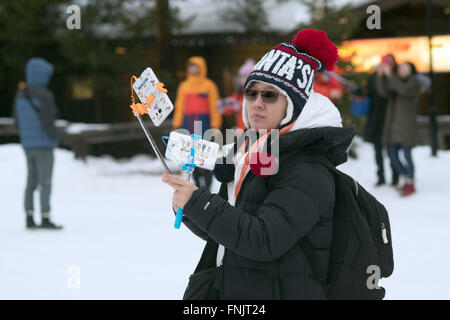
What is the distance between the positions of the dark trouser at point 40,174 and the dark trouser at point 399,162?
4883 mm

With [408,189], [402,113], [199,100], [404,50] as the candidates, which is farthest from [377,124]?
[404,50]

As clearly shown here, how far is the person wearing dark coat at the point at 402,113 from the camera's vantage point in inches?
315

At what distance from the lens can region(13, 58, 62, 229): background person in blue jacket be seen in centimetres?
643

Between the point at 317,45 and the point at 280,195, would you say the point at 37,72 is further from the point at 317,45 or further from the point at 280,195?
the point at 280,195

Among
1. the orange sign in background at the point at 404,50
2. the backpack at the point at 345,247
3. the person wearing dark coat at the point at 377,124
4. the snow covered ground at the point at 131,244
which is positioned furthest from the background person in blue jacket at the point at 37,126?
the orange sign in background at the point at 404,50

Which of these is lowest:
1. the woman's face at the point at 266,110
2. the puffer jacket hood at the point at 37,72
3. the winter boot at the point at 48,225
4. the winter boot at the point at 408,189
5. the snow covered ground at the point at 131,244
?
the snow covered ground at the point at 131,244

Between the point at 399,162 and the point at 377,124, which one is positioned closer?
the point at 399,162

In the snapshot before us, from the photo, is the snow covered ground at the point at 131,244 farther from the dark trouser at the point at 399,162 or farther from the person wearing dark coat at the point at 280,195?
the person wearing dark coat at the point at 280,195

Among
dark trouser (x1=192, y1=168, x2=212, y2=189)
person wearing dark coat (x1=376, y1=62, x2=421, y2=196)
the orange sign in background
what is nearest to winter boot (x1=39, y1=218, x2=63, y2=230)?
dark trouser (x1=192, y1=168, x2=212, y2=189)

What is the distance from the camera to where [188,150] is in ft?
6.06

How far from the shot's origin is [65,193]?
9305mm

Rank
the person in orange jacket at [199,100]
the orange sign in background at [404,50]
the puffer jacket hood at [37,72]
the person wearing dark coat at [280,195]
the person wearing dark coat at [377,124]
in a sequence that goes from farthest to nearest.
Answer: the orange sign in background at [404,50], the person wearing dark coat at [377,124], the person in orange jacket at [199,100], the puffer jacket hood at [37,72], the person wearing dark coat at [280,195]

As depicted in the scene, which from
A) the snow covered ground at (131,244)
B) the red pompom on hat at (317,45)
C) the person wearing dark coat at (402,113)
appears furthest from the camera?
the person wearing dark coat at (402,113)

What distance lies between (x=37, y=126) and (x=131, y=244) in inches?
72.1
